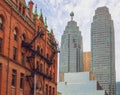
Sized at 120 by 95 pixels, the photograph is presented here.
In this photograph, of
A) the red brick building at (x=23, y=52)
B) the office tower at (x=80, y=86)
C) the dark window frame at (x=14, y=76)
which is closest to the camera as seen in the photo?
the red brick building at (x=23, y=52)

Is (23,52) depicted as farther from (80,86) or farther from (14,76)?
(80,86)

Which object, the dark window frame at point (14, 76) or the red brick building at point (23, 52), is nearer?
the red brick building at point (23, 52)

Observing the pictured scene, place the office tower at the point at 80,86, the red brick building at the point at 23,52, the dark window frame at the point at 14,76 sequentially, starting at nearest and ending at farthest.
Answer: the red brick building at the point at 23,52
the dark window frame at the point at 14,76
the office tower at the point at 80,86

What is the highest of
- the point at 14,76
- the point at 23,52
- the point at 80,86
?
the point at 23,52

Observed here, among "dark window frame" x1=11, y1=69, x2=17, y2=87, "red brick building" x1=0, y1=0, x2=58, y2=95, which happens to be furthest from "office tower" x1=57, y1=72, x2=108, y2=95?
"dark window frame" x1=11, y1=69, x2=17, y2=87

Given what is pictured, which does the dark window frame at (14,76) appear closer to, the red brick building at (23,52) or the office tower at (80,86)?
the red brick building at (23,52)

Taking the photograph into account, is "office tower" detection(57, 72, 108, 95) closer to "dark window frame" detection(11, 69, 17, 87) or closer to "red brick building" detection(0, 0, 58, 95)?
"red brick building" detection(0, 0, 58, 95)

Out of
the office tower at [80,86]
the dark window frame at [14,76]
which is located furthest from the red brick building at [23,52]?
the office tower at [80,86]

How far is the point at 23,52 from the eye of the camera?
48.8 meters

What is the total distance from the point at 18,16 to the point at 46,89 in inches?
731

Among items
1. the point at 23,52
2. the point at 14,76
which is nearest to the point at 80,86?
the point at 23,52

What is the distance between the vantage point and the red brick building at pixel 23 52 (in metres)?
42.2

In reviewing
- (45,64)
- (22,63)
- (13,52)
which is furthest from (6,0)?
(45,64)

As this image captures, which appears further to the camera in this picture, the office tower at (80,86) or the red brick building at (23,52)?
the office tower at (80,86)
